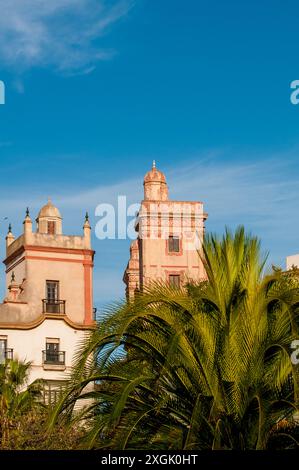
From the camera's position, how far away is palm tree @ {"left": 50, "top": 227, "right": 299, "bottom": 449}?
1909 centimetres

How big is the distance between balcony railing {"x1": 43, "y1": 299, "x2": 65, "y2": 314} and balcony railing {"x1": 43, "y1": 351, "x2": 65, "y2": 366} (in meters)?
2.13

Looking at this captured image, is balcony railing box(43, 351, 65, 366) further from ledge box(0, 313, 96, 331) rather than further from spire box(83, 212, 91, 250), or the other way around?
spire box(83, 212, 91, 250)

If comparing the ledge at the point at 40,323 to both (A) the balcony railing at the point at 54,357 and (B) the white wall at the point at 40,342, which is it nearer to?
(B) the white wall at the point at 40,342

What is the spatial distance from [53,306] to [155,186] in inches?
588

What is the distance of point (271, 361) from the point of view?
19.5 metres

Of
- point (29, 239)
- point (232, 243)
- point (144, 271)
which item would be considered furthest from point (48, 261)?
point (232, 243)

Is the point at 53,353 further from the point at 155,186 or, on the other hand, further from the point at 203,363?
the point at 203,363

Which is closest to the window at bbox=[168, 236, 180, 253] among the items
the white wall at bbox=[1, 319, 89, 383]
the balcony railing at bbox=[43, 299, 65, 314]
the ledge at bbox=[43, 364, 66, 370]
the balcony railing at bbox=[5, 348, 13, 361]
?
the balcony railing at bbox=[43, 299, 65, 314]

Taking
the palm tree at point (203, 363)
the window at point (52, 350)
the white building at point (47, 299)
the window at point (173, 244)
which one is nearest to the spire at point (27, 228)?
the white building at point (47, 299)

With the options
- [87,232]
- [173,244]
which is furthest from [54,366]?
[173,244]

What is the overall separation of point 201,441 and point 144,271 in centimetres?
4351
